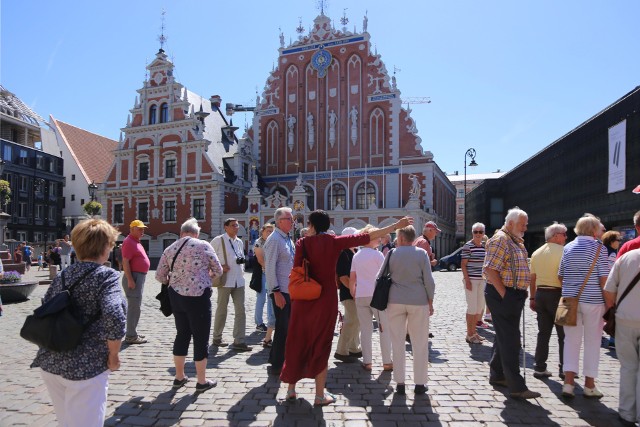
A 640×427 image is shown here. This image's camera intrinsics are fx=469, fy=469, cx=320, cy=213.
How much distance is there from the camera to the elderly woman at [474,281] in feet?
25.5

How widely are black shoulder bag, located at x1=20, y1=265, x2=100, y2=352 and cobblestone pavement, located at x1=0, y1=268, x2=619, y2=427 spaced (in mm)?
1822

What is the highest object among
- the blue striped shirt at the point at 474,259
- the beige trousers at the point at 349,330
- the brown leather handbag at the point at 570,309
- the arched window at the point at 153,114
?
the arched window at the point at 153,114

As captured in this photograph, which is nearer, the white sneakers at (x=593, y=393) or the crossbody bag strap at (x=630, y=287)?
the crossbody bag strap at (x=630, y=287)

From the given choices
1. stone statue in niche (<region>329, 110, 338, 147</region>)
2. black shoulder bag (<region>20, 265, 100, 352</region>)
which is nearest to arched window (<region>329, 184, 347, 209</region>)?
stone statue in niche (<region>329, 110, 338, 147</region>)

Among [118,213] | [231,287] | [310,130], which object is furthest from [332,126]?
[231,287]

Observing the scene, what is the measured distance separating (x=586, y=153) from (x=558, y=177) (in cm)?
442

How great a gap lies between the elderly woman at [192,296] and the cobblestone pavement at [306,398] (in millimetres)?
318

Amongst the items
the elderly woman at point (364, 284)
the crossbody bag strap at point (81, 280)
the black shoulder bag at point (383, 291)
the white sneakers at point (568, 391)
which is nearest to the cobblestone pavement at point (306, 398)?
the white sneakers at point (568, 391)

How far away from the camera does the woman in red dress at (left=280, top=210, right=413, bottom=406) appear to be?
4688 mm

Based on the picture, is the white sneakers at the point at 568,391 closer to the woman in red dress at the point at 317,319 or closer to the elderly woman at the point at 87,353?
the woman in red dress at the point at 317,319

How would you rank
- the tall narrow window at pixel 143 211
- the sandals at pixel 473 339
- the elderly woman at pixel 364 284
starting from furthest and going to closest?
1. the tall narrow window at pixel 143 211
2. the sandals at pixel 473 339
3. the elderly woman at pixel 364 284

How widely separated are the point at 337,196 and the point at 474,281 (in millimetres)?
27242

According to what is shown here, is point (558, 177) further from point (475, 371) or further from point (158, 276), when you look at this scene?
point (158, 276)

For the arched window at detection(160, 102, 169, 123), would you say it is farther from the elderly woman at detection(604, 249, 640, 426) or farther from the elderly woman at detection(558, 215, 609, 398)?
the elderly woman at detection(604, 249, 640, 426)
